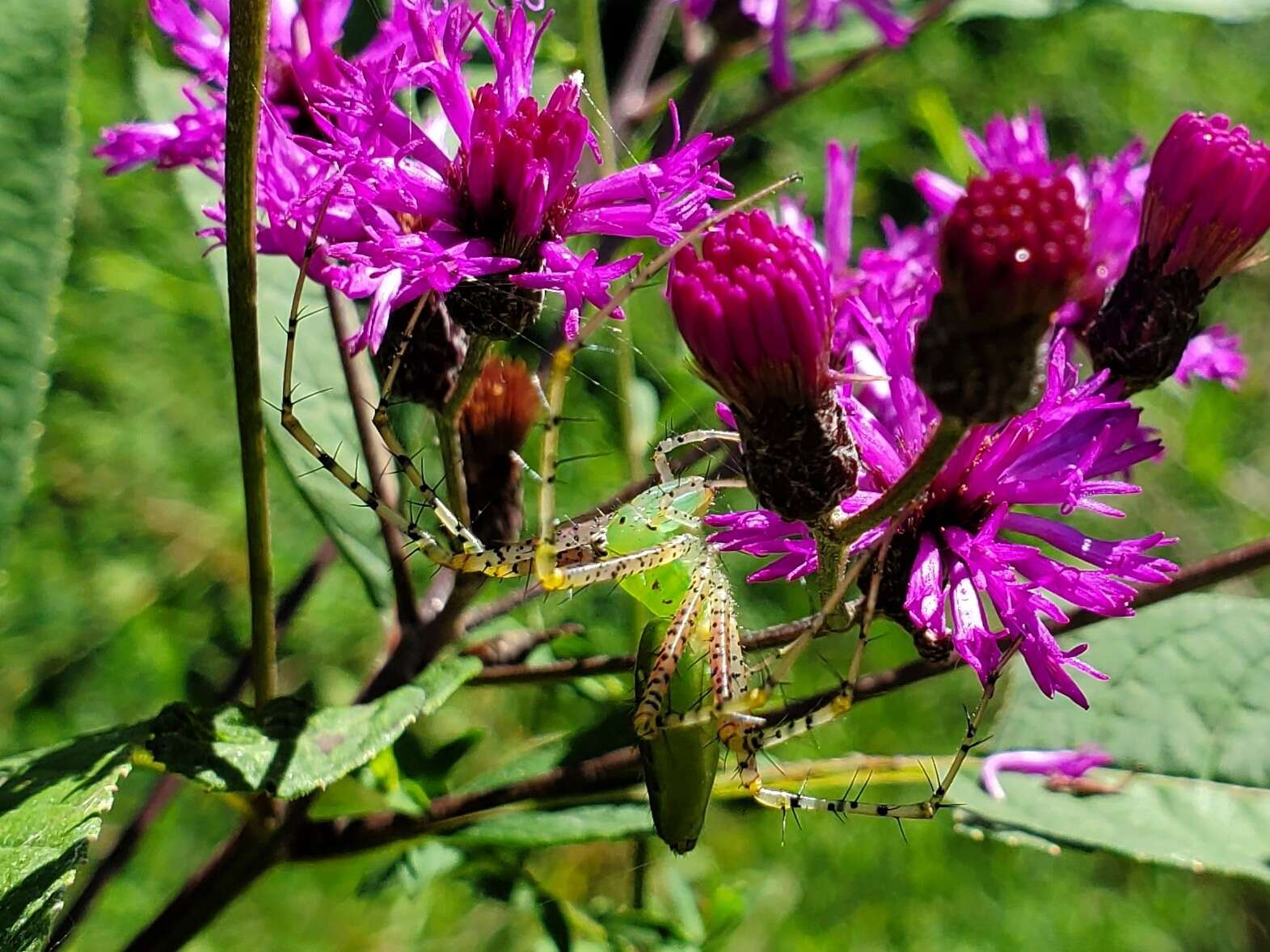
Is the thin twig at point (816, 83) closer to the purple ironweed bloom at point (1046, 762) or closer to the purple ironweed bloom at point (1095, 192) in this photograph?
the purple ironweed bloom at point (1095, 192)

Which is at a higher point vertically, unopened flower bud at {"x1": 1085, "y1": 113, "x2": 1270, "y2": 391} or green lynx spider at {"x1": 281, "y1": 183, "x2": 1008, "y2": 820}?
unopened flower bud at {"x1": 1085, "y1": 113, "x2": 1270, "y2": 391}

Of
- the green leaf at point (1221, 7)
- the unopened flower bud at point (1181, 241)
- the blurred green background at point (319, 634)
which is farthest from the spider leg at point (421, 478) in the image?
the green leaf at point (1221, 7)

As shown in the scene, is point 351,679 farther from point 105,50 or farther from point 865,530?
point 865,530

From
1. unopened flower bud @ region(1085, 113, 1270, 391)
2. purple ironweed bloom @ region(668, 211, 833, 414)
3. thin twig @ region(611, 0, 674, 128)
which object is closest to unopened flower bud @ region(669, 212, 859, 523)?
purple ironweed bloom @ region(668, 211, 833, 414)

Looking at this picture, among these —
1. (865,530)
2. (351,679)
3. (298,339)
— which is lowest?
(351,679)

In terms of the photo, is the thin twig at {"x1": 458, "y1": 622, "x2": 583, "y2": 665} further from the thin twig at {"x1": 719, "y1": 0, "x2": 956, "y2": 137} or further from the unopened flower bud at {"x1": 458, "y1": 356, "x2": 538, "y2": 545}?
the thin twig at {"x1": 719, "y1": 0, "x2": 956, "y2": 137}

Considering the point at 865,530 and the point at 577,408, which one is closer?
the point at 865,530

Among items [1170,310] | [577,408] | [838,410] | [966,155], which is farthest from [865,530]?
[577,408]
